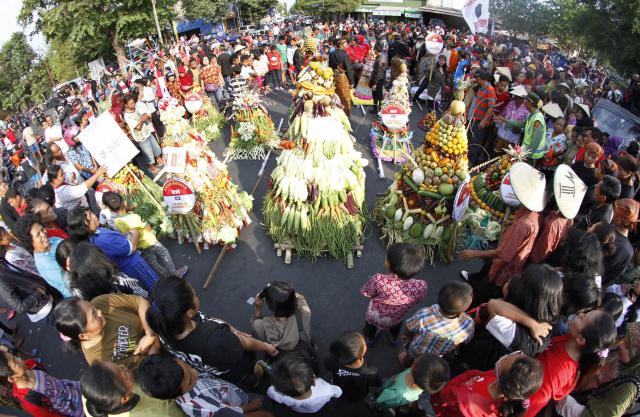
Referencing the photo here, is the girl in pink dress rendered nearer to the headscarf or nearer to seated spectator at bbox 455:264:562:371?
seated spectator at bbox 455:264:562:371

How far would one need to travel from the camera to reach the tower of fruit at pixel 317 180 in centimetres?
472

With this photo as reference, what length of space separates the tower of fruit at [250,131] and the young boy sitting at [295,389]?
6.07 m

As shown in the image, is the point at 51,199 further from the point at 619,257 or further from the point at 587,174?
the point at 587,174

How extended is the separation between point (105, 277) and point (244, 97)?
5.89 meters

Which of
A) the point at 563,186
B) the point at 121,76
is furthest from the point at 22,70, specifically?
the point at 563,186

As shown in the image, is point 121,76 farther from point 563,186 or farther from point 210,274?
point 563,186

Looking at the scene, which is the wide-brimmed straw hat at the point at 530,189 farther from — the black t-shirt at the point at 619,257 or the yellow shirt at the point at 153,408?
the yellow shirt at the point at 153,408

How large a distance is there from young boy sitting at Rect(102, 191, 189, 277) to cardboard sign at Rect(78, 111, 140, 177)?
0.95m

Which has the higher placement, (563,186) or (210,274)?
(563,186)

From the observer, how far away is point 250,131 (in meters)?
8.06

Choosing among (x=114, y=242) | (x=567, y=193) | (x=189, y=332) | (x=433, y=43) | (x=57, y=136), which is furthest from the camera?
(x=433, y=43)

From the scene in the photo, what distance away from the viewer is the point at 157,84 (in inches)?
324

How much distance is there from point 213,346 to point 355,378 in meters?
1.17

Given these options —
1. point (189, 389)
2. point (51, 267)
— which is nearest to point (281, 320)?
point (189, 389)
